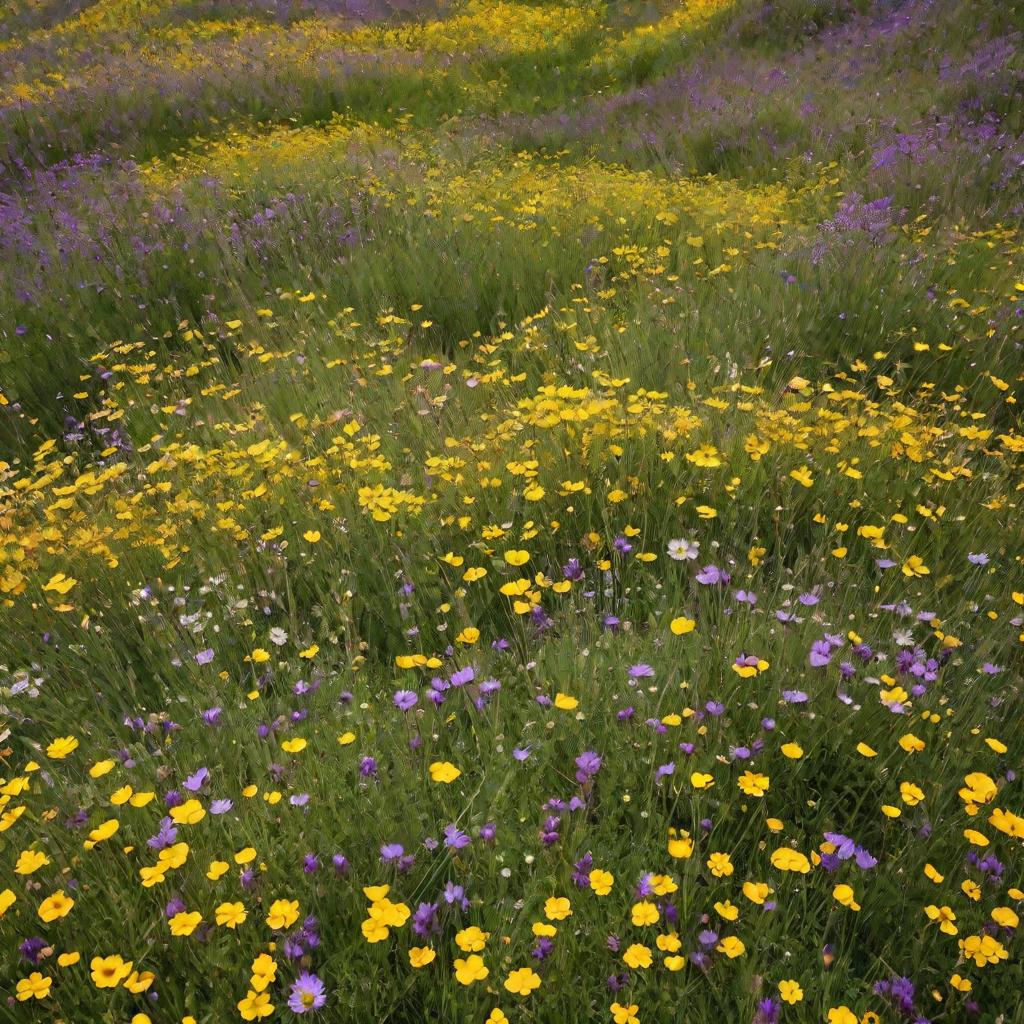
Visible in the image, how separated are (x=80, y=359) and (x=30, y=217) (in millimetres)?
3269

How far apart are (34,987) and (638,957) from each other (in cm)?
119

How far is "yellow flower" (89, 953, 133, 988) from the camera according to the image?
5.02ft

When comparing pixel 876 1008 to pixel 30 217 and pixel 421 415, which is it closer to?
pixel 421 415

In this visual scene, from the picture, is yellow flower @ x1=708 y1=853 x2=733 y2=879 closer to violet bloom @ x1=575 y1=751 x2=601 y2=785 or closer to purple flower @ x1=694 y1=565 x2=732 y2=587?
violet bloom @ x1=575 y1=751 x2=601 y2=785

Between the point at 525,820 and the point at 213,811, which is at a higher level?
the point at 213,811

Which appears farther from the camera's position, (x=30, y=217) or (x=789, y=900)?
(x=30, y=217)

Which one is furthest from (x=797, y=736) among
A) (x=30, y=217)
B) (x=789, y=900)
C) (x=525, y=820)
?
(x=30, y=217)

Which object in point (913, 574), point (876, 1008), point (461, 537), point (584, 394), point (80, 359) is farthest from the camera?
point (80, 359)

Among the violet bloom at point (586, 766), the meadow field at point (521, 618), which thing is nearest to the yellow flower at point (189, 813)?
the meadow field at point (521, 618)

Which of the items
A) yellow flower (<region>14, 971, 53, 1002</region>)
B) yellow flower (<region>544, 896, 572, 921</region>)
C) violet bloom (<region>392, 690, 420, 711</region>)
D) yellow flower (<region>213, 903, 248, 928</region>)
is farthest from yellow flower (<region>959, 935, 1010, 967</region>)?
yellow flower (<region>14, 971, 53, 1002</region>)

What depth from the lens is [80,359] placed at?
5.26m

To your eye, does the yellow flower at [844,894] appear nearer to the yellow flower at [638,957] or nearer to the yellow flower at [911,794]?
the yellow flower at [911,794]

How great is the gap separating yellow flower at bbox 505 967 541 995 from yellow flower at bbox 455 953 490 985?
0.16 ft

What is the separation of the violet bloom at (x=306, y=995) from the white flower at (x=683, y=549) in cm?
154
